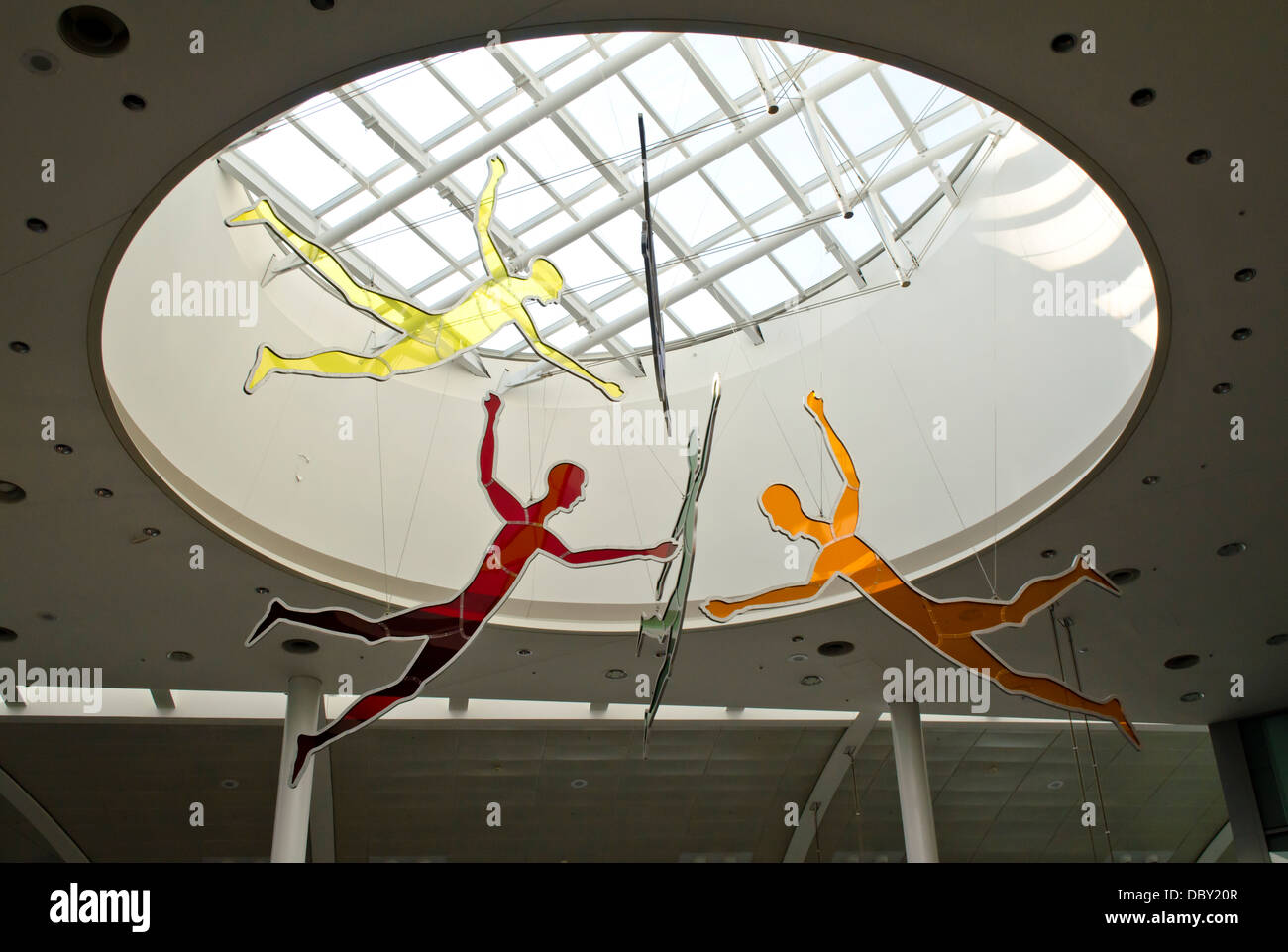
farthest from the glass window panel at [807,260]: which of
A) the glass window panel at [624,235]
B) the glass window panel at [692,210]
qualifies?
the glass window panel at [624,235]

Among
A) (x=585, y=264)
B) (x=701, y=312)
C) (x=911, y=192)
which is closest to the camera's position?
(x=911, y=192)

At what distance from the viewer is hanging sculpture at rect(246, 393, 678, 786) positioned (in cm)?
1025

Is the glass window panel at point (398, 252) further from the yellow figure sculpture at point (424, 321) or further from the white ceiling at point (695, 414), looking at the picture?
the yellow figure sculpture at point (424, 321)

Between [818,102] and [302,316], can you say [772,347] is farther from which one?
[302,316]

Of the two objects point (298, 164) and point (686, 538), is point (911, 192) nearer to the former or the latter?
point (298, 164)

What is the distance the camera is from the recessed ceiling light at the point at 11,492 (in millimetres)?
13492

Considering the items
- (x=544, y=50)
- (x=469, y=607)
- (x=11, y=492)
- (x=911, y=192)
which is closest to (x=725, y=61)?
(x=544, y=50)

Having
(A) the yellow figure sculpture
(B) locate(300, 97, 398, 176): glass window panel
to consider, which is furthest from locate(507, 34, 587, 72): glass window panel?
(A) the yellow figure sculpture

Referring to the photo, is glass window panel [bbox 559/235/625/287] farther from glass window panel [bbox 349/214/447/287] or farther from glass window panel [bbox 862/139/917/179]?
glass window panel [bbox 862/139/917/179]

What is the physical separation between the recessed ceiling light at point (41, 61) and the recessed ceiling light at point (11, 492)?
21.2 feet

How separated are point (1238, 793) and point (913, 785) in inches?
278

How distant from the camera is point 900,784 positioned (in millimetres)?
20000

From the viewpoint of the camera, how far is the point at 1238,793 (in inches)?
846

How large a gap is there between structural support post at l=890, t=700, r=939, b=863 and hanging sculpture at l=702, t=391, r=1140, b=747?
8.68 m
